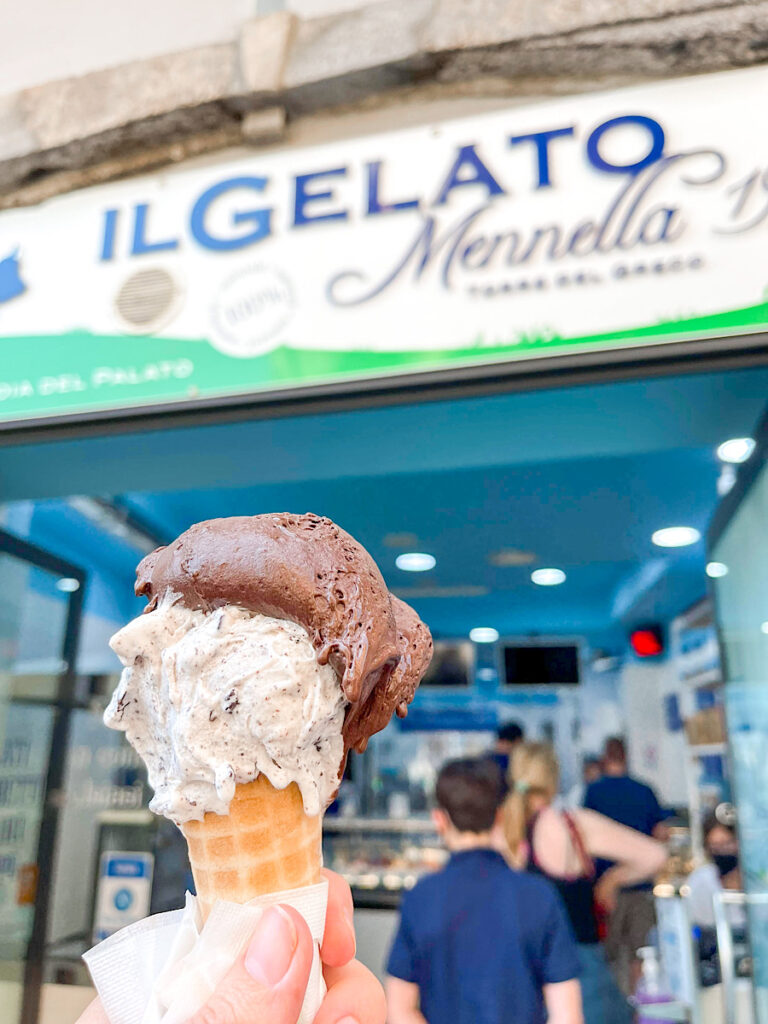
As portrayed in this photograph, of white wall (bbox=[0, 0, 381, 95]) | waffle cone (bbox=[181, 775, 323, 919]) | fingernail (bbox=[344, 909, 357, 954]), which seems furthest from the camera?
white wall (bbox=[0, 0, 381, 95])

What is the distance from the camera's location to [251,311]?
237 cm

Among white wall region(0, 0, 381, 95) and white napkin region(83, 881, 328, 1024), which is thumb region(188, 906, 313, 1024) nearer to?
white napkin region(83, 881, 328, 1024)

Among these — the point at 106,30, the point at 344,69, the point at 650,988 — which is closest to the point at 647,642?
the point at 650,988

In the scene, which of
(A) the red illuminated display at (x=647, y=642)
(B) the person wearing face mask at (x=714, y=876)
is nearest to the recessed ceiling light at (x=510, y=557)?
(B) the person wearing face mask at (x=714, y=876)

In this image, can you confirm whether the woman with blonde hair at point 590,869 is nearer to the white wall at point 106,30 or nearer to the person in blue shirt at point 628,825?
the person in blue shirt at point 628,825

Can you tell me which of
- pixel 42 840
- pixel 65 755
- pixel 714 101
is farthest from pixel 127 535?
pixel 714 101

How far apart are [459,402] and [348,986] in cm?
152

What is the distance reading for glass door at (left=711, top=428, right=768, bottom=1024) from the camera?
227 centimetres

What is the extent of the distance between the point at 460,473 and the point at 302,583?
1.81 m

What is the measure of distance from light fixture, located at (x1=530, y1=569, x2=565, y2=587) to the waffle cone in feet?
10.4

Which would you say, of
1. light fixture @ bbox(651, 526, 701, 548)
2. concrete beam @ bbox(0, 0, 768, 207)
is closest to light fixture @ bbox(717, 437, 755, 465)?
light fixture @ bbox(651, 526, 701, 548)

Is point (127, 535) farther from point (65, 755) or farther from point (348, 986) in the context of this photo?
point (348, 986)

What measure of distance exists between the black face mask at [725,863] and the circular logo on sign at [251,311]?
286 centimetres

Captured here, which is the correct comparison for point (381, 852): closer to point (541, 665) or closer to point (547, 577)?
point (541, 665)
